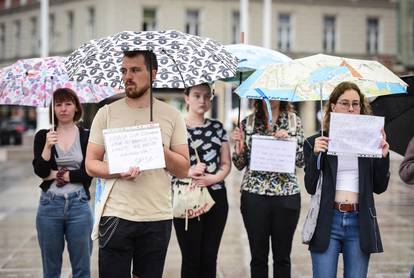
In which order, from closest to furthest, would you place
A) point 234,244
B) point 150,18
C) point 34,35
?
point 234,244 → point 150,18 → point 34,35

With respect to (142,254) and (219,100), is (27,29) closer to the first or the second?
(219,100)

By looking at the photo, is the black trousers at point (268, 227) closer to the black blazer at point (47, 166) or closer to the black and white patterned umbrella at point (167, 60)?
the black blazer at point (47, 166)

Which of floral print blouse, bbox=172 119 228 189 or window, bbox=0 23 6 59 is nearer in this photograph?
floral print blouse, bbox=172 119 228 189

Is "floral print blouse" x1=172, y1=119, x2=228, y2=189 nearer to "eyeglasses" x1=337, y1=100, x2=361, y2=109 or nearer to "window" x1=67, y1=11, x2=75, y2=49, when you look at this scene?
"eyeglasses" x1=337, y1=100, x2=361, y2=109

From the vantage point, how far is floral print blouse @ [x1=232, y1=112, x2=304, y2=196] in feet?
16.3

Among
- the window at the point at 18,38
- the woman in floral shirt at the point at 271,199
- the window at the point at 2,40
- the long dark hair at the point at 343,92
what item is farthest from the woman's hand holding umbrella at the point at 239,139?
the window at the point at 2,40

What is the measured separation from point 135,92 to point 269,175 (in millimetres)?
1704

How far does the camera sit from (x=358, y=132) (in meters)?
3.97

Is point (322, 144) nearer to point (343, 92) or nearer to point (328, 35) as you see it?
point (343, 92)

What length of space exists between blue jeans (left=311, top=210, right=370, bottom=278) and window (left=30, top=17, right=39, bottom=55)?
37205mm

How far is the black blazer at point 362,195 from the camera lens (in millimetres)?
4043

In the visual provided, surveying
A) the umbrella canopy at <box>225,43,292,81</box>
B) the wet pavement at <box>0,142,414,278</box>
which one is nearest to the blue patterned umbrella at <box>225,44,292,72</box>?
the umbrella canopy at <box>225,43,292,81</box>

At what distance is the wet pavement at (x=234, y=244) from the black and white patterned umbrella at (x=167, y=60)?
9.55 feet

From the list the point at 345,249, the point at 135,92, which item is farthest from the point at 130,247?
the point at 345,249
